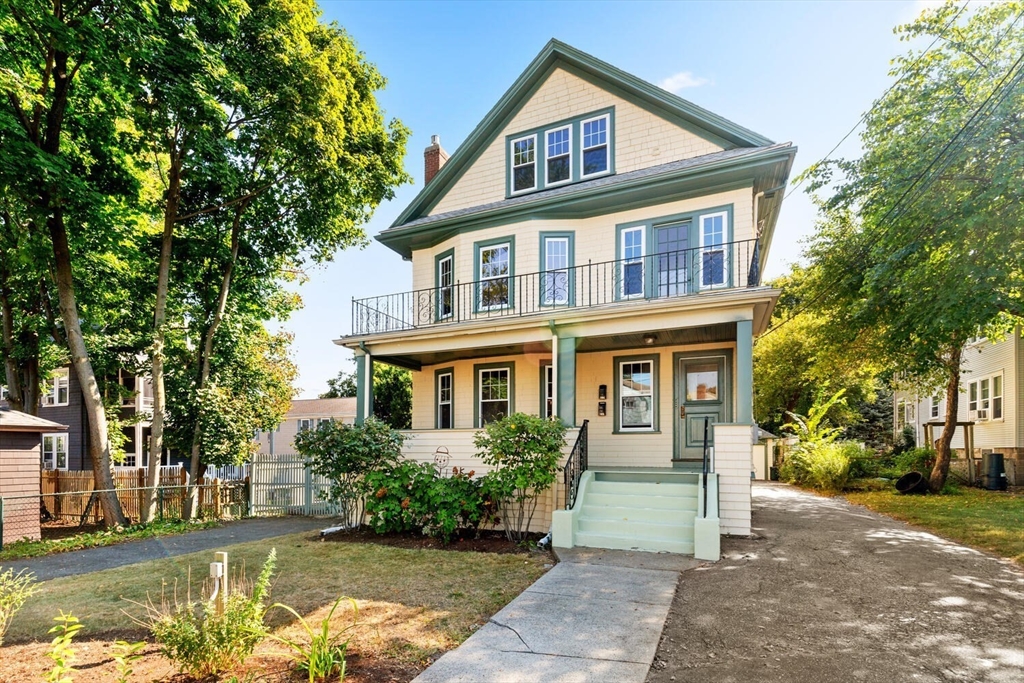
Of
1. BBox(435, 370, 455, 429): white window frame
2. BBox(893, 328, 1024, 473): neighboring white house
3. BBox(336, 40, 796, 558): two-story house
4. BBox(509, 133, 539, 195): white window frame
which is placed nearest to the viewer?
BBox(336, 40, 796, 558): two-story house

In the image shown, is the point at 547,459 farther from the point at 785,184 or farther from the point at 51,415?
the point at 51,415

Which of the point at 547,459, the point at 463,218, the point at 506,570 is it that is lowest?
the point at 506,570

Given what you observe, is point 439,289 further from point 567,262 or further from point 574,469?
point 574,469

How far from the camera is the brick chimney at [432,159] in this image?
14.8m

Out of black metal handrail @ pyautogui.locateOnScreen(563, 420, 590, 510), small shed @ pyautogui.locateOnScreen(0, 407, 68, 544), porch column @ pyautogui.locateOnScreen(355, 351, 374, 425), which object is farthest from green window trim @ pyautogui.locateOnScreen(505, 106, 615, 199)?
small shed @ pyautogui.locateOnScreen(0, 407, 68, 544)

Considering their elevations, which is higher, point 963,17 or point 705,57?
point 963,17

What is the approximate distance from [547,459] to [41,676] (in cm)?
596

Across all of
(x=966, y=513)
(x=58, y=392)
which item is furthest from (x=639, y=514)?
(x=58, y=392)

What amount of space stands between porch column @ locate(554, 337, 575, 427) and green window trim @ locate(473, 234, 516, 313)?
222 centimetres

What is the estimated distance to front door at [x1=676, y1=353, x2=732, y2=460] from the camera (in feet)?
34.6

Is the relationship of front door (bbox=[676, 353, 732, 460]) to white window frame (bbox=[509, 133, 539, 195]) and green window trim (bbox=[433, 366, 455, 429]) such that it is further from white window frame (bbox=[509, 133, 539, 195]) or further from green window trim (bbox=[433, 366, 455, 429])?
white window frame (bbox=[509, 133, 539, 195])

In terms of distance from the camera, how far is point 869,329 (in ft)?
48.6

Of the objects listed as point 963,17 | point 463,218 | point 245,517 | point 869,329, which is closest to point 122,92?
point 463,218

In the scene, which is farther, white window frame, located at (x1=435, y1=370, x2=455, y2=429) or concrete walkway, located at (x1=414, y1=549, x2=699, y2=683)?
white window frame, located at (x1=435, y1=370, x2=455, y2=429)
